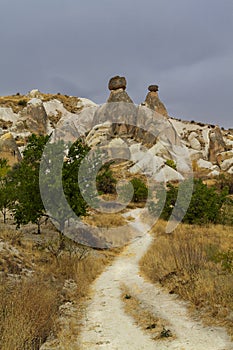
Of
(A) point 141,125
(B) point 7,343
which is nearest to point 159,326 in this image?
(B) point 7,343

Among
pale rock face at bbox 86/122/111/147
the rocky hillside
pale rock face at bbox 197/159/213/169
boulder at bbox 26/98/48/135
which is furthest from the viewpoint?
boulder at bbox 26/98/48/135

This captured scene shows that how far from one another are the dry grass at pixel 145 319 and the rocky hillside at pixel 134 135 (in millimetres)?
31446

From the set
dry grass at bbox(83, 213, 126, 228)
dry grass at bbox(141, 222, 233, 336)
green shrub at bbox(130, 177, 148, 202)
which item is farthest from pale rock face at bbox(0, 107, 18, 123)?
dry grass at bbox(141, 222, 233, 336)

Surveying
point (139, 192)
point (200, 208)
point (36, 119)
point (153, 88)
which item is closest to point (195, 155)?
A: point (153, 88)

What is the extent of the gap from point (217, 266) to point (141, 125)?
42.7 m

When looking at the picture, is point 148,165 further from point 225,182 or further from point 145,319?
point 145,319

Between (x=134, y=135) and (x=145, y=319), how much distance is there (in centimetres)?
4329

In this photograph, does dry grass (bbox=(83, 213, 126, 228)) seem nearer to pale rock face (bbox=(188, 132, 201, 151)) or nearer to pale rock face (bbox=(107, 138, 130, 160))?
pale rock face (bbox=(107, 138, 130, 160))

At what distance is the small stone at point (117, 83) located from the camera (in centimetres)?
5306

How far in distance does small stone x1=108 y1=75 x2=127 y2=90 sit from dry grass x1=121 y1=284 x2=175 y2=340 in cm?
4747

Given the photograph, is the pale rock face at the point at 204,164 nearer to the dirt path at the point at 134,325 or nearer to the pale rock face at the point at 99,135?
the pale rock face at the point at 99,135

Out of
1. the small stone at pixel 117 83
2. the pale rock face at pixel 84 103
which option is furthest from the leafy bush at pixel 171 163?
the pale rock face at pixel 84 103

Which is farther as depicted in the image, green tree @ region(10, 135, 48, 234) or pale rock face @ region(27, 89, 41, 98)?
pale rock face @ region(27, 89, 41, 98)

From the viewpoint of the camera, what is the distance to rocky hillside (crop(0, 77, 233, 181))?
42188 mm
